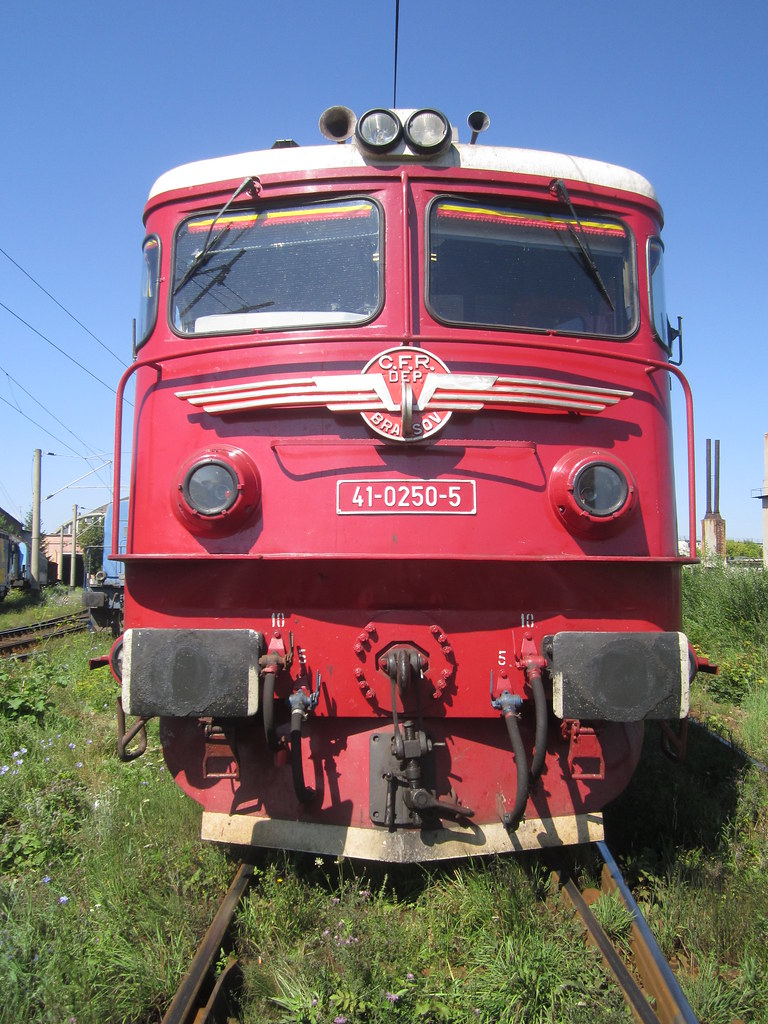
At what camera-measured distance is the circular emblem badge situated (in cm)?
344

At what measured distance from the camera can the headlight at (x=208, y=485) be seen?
11.2 ft

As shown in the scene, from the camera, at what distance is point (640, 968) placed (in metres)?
3.07

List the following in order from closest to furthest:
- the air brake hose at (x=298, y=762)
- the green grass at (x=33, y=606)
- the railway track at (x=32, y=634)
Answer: the air brake hose at (x=298, y=762) → the railway track at (x=32, y=634) → the green grass at (x=33, y=606)

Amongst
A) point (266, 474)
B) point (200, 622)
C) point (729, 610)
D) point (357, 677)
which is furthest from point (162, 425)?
point (729, 610)

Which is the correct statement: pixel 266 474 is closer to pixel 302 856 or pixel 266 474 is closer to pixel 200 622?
pixel 200 622

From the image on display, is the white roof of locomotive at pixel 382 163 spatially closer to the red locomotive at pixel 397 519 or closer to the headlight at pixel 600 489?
the red locomotive at pixel 397 519

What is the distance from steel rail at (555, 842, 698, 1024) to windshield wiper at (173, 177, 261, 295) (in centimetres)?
323

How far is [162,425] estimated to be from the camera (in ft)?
12.3

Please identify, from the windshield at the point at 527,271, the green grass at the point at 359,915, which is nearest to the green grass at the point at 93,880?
the green grass at the point at 359,915

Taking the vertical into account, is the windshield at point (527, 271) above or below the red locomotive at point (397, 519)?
above

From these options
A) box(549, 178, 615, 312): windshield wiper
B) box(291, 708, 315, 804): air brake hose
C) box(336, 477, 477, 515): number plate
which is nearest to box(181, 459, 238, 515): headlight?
box(336, 477, 477, 515): number plate

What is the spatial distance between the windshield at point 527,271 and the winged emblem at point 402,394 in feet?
1.13

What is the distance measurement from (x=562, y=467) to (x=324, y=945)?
211 centimetres

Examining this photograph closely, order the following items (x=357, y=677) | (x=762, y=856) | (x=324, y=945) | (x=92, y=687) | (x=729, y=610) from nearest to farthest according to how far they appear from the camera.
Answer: (x=324, y=945) < (x=357, y=677) < (x=762, y=856) < (x=92, y=687) < (x=729, y=610)
